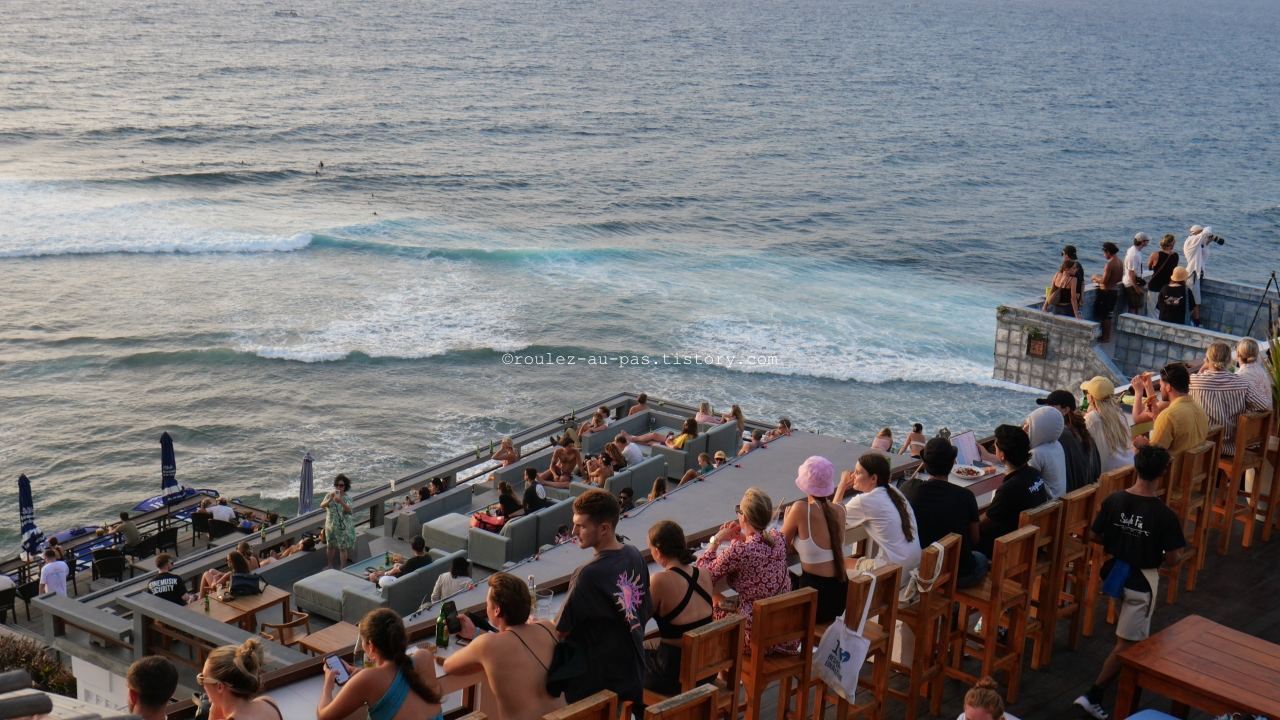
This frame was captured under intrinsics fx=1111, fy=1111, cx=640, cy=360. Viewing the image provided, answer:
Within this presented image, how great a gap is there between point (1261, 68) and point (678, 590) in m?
130

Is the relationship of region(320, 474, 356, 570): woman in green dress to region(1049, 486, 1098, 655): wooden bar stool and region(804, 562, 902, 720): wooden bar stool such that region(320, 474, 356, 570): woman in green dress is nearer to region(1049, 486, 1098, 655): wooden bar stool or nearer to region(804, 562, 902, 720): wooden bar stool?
region(804, 562, 902, 720): wooden bar stool

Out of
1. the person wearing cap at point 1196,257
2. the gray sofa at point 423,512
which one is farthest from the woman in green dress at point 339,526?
the person wearing cap at point 1196,257

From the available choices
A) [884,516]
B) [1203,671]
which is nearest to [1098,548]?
[1203,671]

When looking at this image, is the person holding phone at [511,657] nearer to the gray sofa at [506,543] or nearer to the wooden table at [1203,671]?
the wooden table at [1203,671]

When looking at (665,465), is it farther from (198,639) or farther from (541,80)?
(541,80)

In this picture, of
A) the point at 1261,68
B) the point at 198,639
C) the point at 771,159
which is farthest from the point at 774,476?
the point at 1261,68

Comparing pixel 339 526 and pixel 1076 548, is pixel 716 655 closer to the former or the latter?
pixel 1076 548

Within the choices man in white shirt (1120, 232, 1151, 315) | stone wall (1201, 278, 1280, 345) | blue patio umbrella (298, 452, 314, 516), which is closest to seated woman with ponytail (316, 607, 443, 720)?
blue patio umbrella (298, 452, 314, 516)

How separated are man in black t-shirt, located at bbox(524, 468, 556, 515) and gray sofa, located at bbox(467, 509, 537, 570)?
52 centimetres

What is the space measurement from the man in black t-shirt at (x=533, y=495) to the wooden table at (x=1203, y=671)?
8.20 meters

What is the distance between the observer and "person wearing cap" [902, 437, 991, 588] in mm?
5953

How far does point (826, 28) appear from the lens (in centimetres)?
13350

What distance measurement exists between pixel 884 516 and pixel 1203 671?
163cm

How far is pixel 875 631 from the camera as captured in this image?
18.1 feet
